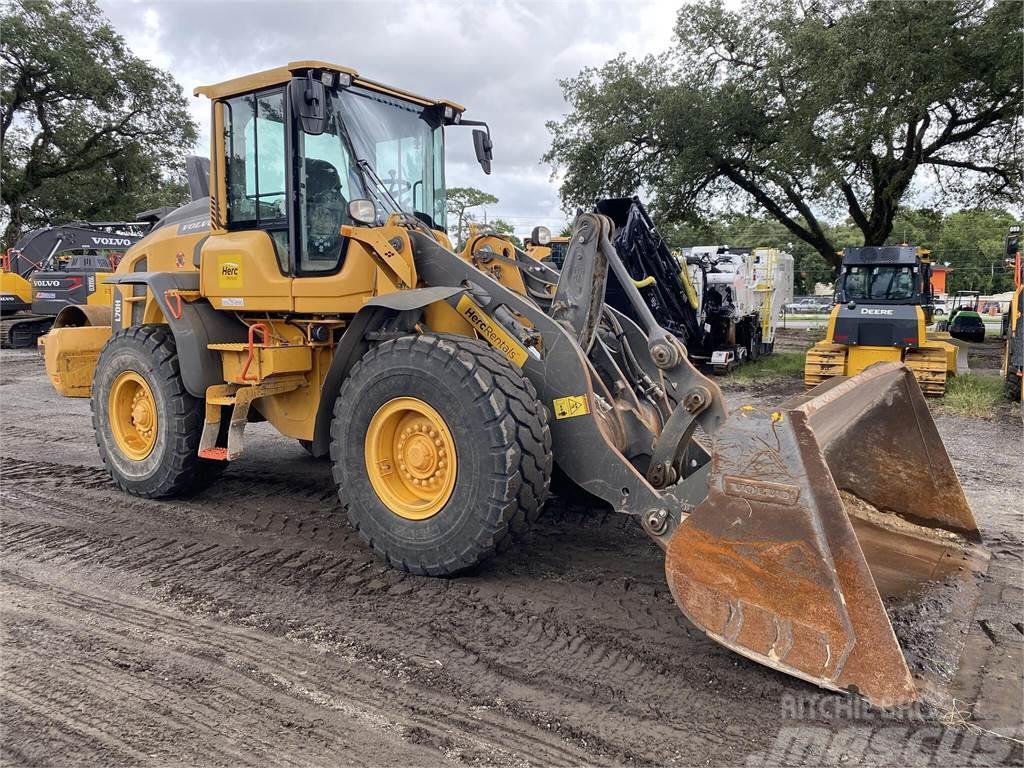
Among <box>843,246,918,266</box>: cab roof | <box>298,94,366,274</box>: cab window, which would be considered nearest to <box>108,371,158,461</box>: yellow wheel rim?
<box>298,94,366,274</box>: cab window

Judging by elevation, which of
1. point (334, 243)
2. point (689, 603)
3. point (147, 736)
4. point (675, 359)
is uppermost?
point (334, 243)

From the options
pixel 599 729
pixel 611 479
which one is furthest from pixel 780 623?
pixel 611 479

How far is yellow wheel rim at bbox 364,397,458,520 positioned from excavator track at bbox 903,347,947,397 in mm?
9340

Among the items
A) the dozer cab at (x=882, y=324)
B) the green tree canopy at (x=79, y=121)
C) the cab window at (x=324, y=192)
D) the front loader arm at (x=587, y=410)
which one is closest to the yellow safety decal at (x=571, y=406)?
the front loader arm at (x=587, y=410)

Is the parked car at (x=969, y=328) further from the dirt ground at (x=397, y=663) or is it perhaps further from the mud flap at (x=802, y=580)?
the mud flap at (x=802, y=580)

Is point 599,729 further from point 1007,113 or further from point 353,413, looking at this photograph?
point 1007,113

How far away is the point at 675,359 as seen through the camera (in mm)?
3734

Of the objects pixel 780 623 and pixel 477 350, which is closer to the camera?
pixel 780 623

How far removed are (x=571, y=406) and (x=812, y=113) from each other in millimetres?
13532

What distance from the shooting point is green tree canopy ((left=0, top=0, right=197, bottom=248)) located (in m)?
23.1

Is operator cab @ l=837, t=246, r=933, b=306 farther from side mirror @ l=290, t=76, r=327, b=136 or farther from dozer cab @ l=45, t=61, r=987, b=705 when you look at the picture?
side mirror @ l=290, t=76, r=327, b=136

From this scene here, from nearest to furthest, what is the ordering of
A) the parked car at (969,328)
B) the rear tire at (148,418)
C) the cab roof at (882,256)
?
the rear tire at (148,418)
the cab roof at (882,256)
the parked car at (969,328)

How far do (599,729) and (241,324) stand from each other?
3.75m

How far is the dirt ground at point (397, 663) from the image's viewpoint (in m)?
2.53
